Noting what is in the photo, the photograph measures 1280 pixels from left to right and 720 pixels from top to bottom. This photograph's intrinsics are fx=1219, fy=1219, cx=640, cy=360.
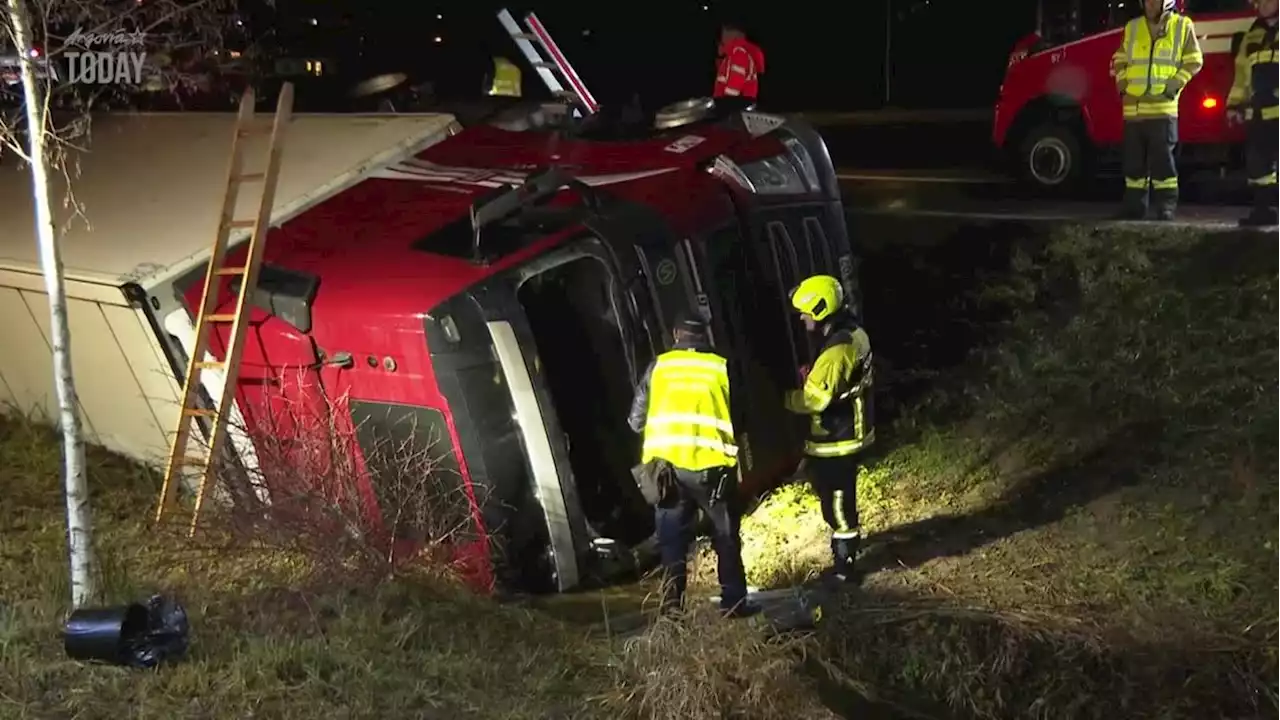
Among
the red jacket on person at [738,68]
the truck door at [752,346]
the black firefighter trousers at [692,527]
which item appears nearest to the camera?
the black firefighter trousers at [692,527]

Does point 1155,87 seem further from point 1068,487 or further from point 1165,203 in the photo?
Answer: point 1068,487

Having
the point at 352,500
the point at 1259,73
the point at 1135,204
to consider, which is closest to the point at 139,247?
the point at 352,500

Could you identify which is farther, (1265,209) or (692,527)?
(1265,209)

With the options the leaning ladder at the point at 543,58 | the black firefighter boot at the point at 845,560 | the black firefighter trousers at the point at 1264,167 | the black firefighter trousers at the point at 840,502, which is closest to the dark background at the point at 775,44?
the leaning ladder at the point at 543,58

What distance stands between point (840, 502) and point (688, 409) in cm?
105

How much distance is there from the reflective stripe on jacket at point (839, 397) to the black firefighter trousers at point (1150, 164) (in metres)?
4.02

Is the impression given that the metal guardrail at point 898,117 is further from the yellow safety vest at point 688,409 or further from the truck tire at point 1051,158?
the yellow safety vest at point 688,409

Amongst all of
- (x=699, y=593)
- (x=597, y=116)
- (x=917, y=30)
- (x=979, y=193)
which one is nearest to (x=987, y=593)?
(x=699, y=593)

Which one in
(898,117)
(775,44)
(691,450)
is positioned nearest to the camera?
(691,450)

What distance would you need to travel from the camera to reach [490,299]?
15.3 ft

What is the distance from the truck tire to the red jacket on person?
→ 2389 millimetres

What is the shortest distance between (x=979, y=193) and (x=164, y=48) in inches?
296

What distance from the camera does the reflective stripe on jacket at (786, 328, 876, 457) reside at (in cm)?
513

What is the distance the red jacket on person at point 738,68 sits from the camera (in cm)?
1044
